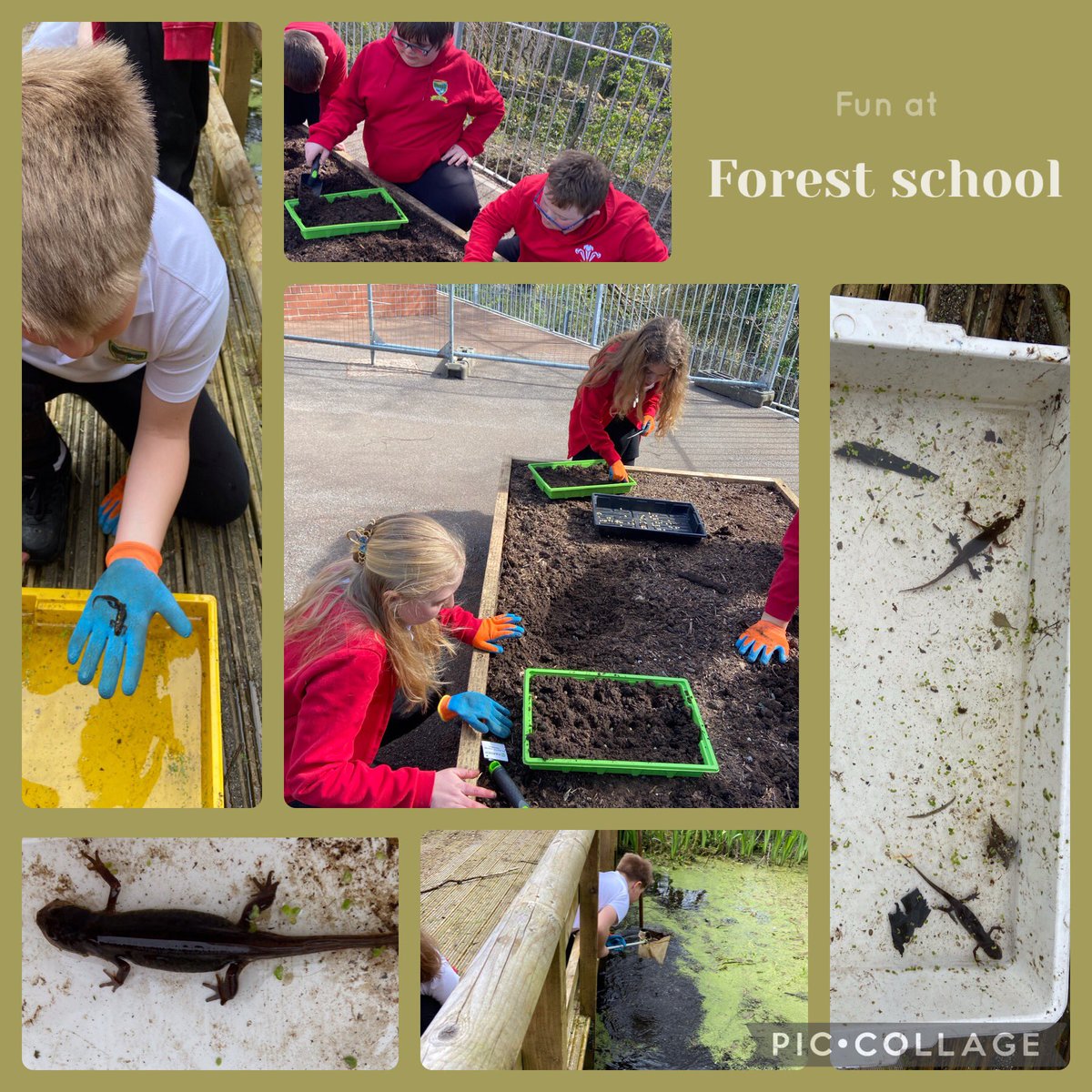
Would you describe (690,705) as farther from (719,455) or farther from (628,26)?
(628,26)

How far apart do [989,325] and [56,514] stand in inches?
76.3

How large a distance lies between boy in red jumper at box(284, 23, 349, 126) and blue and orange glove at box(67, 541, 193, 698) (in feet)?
2.84

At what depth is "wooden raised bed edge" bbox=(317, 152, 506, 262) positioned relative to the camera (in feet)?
5.35

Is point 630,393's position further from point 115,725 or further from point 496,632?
point 115,725

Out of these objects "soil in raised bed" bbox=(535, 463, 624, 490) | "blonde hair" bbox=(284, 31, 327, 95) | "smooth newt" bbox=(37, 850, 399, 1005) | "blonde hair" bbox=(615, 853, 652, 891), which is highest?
"blonde hair" bbox=(284, 31, 327, 95)

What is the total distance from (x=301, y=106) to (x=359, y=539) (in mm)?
856

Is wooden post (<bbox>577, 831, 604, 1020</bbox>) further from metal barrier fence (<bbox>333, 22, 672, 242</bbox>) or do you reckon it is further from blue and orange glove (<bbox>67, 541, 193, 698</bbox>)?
metal barrier fence (<bbox>333, 22, 672, 242</bbox>)

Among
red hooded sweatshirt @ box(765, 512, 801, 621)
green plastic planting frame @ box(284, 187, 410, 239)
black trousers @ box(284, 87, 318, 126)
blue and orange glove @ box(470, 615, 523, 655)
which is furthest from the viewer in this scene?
blue and orange glove @ box(470, 615, 523, 655)

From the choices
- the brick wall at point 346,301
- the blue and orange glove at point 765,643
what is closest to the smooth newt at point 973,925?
the blue and orange glove at point 765,643

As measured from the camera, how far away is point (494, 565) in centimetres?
205

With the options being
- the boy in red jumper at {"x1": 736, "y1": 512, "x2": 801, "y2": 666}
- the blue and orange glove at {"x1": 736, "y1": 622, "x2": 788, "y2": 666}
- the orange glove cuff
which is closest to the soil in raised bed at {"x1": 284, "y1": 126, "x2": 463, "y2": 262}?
the orange glove cuff

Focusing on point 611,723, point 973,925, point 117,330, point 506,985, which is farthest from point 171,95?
point 973,925

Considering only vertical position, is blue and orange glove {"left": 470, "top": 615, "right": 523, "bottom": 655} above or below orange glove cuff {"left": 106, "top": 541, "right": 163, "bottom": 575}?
below

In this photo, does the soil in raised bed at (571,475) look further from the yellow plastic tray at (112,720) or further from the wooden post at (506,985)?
the wooden post at (506,985)
